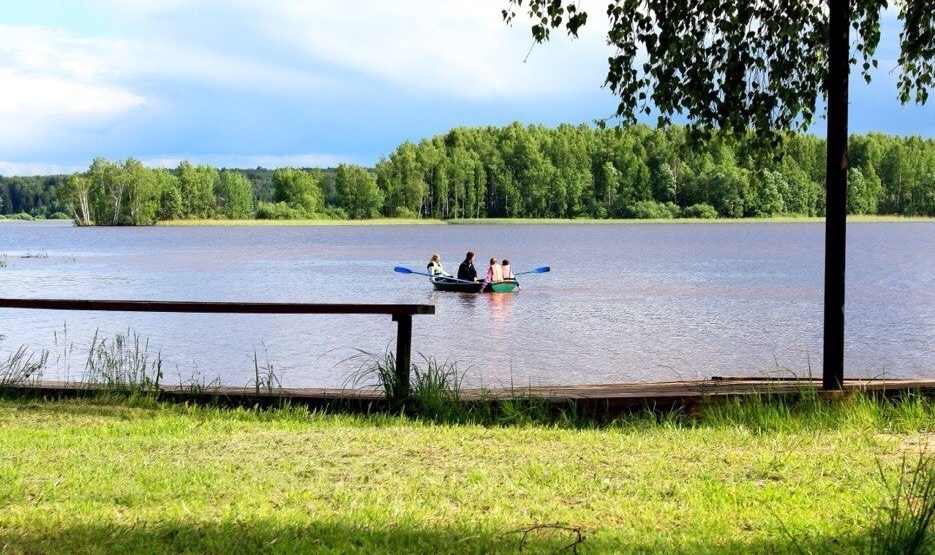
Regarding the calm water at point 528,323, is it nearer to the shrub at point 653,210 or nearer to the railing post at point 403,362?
the railing post at point 403,362

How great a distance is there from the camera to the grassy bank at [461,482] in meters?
4.26

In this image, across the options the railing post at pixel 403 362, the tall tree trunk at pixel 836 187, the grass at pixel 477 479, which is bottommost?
the grass at pixel 477 479

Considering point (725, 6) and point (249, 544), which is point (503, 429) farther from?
point (725, 6)

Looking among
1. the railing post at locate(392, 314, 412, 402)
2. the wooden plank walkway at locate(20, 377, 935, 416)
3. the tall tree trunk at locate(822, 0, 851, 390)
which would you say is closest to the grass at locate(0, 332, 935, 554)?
the wooden plank walkway at locate(20, 377, 935, 416)

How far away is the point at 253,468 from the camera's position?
5.58 metres

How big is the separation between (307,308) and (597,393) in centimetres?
253

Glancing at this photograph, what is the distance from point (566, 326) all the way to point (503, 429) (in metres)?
19.1

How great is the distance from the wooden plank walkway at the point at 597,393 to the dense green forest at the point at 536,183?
5051 inches

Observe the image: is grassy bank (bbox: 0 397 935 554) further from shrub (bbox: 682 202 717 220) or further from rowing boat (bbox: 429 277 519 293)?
shrub (bbox: 682 202 717 220)

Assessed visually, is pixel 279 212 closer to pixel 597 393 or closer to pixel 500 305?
pixel 500 305

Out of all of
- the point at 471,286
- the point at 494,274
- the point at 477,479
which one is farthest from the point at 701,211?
the point at 477,479

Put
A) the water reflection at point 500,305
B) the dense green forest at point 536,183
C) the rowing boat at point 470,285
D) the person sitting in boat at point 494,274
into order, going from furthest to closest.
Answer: the dense green forest at point 536,183, the person sitting in boat at point 494,274, the rowing boat at point 470,285, the water reflection at point 500,305

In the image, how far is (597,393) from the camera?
8.01m

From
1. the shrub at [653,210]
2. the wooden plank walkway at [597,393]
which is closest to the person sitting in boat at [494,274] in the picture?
the wooden plank walkway at [597,393]
